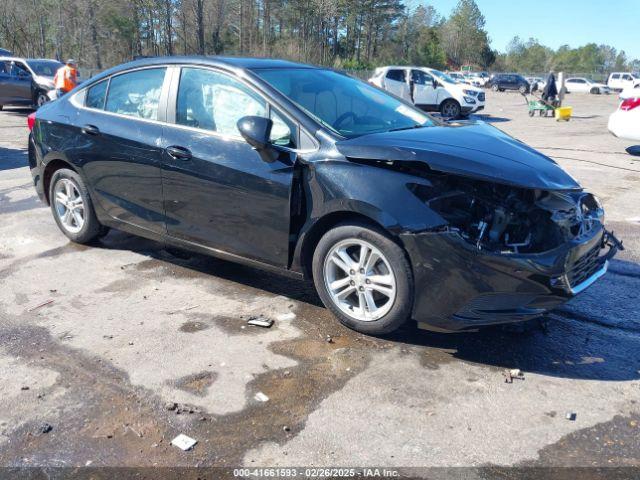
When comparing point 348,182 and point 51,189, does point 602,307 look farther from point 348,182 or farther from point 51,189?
point 51,189

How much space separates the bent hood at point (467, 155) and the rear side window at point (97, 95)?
260 cm

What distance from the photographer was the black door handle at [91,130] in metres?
5.09

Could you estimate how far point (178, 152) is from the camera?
443 centimetres

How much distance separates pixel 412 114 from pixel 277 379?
8.40 ft

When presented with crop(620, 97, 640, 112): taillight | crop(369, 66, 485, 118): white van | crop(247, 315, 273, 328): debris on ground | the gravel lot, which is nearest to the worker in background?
crop(369, 66, 485, 118): white van

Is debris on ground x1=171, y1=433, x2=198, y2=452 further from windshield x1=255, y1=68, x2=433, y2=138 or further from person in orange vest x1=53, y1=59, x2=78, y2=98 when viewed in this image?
person in orange vest x1=53, y1=59, x2=78, y2=98

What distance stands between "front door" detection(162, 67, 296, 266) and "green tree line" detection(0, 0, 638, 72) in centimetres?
4318

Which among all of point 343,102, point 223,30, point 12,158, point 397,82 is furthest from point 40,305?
point 223,30

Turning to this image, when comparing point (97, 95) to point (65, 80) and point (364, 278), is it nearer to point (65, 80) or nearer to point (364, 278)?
point (364, 278)

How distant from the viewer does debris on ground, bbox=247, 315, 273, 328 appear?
13.3 ft

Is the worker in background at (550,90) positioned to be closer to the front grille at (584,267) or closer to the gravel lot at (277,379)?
the gravel lot at (277,379)

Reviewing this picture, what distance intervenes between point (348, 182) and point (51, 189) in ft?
11.4

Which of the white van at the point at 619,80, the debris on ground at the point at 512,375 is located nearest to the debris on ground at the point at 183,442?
the debris on ground at the point at 512,375

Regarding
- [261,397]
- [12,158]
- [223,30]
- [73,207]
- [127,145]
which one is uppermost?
[223,30]
